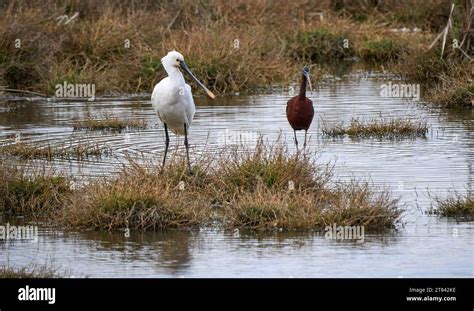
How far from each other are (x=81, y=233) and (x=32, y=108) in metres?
10.0

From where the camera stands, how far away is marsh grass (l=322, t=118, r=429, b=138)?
17047 mm

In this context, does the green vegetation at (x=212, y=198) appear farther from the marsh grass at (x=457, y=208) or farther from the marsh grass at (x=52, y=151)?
the marsh grass at (x=52, y=151)

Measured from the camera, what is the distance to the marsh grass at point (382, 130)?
17047 millimetres

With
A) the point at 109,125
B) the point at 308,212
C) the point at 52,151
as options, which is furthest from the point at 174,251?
the point at 109,125

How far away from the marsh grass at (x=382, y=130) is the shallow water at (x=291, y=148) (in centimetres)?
23

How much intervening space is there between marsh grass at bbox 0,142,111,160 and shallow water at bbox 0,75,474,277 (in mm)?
268

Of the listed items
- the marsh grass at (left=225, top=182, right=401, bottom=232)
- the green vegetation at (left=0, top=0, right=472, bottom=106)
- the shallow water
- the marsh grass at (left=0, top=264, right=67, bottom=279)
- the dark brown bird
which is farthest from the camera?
the green vegetation at (left=0, top=0, right=472, bottom=106)

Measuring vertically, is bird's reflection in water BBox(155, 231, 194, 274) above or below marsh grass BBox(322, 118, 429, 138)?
below

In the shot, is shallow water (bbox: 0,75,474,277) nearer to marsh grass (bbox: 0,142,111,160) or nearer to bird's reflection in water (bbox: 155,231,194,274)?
bird's reflection in water (bbox: 155,231,194,274)

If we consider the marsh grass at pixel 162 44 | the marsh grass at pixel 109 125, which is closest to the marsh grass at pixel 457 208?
the marsh grass at pixel 109 125

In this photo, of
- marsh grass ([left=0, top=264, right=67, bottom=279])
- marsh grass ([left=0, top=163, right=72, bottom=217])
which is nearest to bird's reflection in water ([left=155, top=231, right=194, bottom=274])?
marsh grass ([left=0, top=264, right=67, bottom=279])

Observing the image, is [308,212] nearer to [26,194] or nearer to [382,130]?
[26,194]

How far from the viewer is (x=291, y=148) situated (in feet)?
52.2
